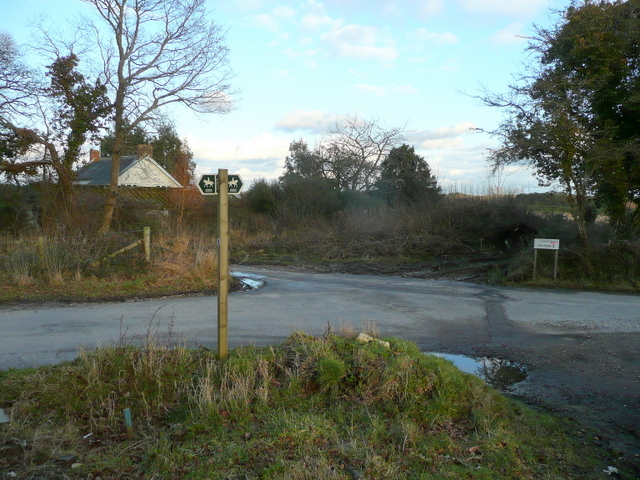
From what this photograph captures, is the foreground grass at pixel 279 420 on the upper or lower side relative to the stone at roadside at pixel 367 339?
lower

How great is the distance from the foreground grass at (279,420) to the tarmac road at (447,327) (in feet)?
2.43

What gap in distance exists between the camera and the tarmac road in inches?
297

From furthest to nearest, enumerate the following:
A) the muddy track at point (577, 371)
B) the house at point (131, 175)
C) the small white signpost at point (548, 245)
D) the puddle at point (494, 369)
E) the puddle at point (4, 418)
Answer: the house at point (131, 175) < the small white signpost at point (548, 245) < the puddle at point (494, 369) < the muddy track at point (577, 371) < the puddle at point (4, 418)

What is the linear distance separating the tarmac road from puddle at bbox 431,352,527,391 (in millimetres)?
173

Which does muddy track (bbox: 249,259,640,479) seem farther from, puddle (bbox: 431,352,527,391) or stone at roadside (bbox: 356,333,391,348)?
stone at roadside (bbox: 356,333,391,348)

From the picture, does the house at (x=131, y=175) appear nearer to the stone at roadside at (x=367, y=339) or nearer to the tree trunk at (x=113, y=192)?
the tree trunk at (x=113, y=192)

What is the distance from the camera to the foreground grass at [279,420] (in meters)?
4.91

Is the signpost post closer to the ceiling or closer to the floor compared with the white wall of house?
closer to the floor

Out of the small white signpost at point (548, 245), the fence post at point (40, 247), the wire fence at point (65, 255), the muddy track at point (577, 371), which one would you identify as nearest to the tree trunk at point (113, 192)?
the wire fence at point (65, 255)

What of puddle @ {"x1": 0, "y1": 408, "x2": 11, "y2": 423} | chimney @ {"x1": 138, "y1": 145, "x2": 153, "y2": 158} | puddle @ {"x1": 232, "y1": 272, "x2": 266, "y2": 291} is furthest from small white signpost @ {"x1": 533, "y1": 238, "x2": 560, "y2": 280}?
puddle @ {"x1": 0, "y1": 408, "x2": 11, "y2": 423}

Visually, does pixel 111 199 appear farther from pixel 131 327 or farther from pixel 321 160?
pixel 321 160

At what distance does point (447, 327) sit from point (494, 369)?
2.85 m

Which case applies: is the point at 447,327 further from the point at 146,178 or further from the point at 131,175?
the point at 131,175

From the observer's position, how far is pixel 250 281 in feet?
63.1
